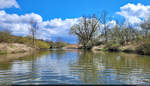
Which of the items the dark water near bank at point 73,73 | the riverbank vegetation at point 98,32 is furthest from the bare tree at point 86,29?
the dark water near bank at point 73,73

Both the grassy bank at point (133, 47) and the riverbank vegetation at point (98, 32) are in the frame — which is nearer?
the grassy bank at point (133, 47)

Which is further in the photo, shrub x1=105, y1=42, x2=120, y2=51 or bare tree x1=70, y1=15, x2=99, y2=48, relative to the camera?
bare tree x1=70, y1=15, x2=99, y2=48

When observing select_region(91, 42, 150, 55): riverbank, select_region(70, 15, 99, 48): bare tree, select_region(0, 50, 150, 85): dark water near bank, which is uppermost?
select_region(70, 15, 99, 48): bare tree

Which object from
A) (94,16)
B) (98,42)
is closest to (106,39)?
(98,42)

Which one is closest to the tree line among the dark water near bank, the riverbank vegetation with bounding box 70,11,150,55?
the riverbank vegetation with bounding box 70,11,150,55

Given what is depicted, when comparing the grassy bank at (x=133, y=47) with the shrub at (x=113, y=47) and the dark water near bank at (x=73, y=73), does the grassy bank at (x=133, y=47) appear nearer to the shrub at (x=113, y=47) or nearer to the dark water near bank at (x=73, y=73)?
the shrub at (x=113, y=47)

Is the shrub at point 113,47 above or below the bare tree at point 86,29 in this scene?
below

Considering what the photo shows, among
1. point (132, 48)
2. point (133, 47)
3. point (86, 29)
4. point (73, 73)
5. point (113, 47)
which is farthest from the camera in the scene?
point (86, 29)

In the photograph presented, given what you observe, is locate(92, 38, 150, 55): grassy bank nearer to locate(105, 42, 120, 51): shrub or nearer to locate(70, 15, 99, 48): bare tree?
locate(105, 42, 120, 51): shrub

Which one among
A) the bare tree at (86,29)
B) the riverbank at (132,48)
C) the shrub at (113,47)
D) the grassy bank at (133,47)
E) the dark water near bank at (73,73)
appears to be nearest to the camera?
the dark water near bank at (73,73)

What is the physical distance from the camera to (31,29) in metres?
55.3

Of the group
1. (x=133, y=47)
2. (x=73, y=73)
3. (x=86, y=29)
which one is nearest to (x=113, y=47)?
(x=133, y=47)

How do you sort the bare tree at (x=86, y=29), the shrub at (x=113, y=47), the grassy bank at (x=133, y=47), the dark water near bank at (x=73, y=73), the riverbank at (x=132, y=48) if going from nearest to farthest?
the dark water near bank at (x=73, y=73), the riverbank at (x=132, y=48), the grassy bank at (x=133, y=47), the shrub at (x=113, y=47), the bare tree at (x=86, y=29)

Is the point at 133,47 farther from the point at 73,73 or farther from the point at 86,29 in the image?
the point at 73,73
